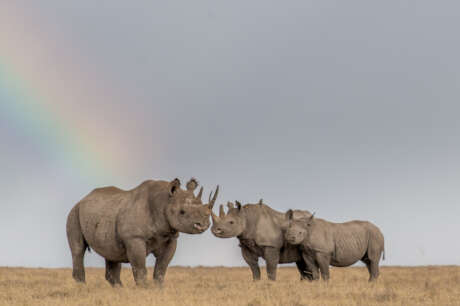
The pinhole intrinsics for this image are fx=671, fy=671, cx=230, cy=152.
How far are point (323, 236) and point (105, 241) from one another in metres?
6.67

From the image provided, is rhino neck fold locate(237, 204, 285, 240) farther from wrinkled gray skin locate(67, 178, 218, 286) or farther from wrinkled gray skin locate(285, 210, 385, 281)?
wrinkled gray skin locate(67, 178, 218, 286)

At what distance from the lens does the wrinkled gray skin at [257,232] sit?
17250 millimetres

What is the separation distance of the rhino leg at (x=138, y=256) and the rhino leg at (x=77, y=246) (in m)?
2.08

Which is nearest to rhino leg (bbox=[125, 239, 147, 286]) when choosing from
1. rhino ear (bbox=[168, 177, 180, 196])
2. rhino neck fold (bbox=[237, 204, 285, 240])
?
rhino ear (bbox=[168, 177, 180, 196])

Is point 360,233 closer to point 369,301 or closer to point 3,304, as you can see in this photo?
point 369,301

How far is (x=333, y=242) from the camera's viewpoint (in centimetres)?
1845

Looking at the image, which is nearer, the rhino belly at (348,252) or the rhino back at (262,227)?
the rhino back at (262,227)

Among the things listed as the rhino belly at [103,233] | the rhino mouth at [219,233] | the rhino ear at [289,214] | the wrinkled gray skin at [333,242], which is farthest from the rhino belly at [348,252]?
the rhino belly at [103,233]

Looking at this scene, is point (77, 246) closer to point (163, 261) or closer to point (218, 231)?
point (163, 261)

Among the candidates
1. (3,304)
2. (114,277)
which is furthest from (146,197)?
(3,304)

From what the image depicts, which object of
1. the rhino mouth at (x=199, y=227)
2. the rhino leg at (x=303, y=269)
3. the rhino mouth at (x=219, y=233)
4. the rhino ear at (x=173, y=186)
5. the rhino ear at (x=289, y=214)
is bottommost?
the rhino leg at (x=303, y=269)

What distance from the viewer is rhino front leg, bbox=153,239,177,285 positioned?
13.7 meters

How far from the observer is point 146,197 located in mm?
13719

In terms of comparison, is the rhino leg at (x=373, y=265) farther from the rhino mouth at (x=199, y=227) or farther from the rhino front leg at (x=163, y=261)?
the rhino mouth at (x=199, y=227)
